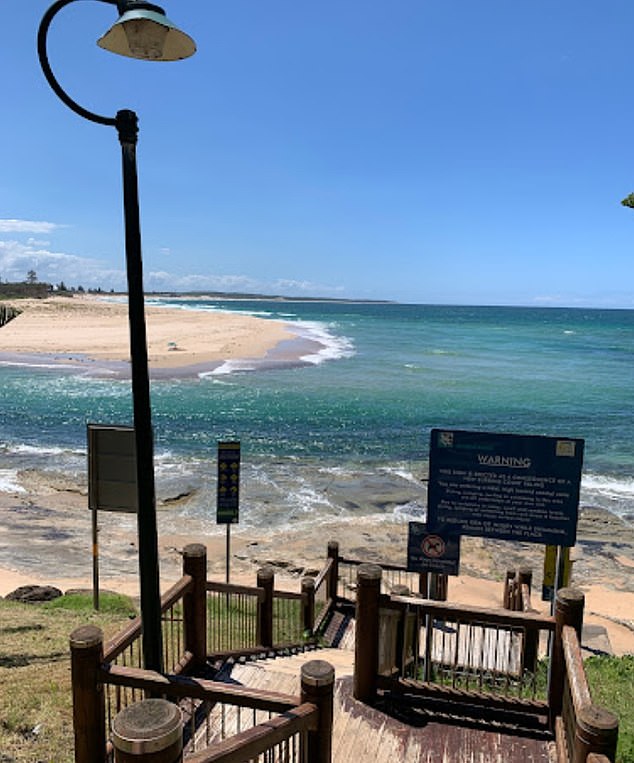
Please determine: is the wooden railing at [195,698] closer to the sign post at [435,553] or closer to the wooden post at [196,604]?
the wooden post at [196,604]

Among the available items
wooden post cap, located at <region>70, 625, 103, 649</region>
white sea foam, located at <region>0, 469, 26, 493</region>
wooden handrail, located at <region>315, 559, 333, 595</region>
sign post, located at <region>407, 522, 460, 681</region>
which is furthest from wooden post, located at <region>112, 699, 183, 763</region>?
white sea foam, located at <region>0, 469, 26, 493</region>

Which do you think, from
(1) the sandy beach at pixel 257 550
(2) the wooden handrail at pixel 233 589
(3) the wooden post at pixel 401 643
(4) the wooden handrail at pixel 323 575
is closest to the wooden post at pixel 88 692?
(2) the wooden handrail at pixel 233 589

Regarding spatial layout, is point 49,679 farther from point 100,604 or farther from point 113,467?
point 100,604

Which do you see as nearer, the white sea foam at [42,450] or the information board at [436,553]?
the information board at [436,553]

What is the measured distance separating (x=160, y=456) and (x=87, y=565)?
9889mm

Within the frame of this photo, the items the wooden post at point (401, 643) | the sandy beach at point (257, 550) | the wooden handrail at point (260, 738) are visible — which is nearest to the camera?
the wooden handrail at point (260, 738)

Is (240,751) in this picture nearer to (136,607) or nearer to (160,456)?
(136,607)

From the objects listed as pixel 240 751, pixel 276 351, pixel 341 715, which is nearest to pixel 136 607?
pixel 341 715

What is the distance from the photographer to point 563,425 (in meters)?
34.0

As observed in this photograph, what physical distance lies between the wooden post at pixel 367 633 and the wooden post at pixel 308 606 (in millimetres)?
4032

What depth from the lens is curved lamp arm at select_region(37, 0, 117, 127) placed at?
169 inches

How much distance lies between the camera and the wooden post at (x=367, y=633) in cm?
657

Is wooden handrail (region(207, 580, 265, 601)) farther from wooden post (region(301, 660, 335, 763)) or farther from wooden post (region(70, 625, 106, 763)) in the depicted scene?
wooden post (region(301, 660, 335, 763))

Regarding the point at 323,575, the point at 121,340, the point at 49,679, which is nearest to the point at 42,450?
the point at 323,575
